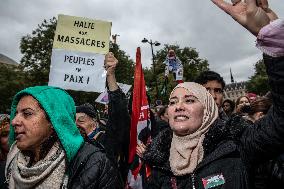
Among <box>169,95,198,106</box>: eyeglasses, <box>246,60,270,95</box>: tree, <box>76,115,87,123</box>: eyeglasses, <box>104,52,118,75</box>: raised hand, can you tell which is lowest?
<box>169,95,198,106</box>: eyeglasses

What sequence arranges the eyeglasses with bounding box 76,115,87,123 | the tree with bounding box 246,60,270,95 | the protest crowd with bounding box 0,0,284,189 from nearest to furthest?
the protest crowd with bounding box 0,0,284,189 → the eyeglasses with bounding box 76,115,87,123 → the tree with bounding box 246,60,270,95

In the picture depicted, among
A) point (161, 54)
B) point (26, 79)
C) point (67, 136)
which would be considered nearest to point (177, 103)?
point (67, 136)

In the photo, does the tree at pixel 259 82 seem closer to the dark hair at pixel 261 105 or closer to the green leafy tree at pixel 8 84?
the green leafy tree at pixel 8 84

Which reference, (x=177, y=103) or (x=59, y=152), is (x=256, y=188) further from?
(x=59, y=152)

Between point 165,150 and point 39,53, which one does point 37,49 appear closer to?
point 39,53

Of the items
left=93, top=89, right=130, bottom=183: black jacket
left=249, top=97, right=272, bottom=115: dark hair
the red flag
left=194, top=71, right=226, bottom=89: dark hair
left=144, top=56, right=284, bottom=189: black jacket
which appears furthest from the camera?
left=194, top=71, right=226, bottom=89: dark hair

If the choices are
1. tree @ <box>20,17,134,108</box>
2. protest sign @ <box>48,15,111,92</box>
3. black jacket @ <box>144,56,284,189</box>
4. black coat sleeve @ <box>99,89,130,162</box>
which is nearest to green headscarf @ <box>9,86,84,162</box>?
black jacket @ <box>144,56,284,189</box>

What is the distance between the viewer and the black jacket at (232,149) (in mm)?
1529

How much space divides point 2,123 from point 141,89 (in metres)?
1.90

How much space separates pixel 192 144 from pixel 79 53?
2790mm

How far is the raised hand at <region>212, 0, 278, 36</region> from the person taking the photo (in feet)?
3.86

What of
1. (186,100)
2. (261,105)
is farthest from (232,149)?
(261,105)

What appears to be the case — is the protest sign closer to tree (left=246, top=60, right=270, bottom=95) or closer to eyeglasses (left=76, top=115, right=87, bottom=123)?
eyeglasses (left=76, top=115, right=87, bottom=123)

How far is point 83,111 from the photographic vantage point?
4.96 m
